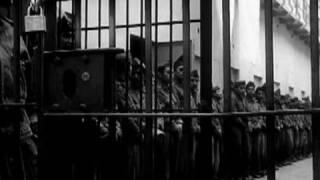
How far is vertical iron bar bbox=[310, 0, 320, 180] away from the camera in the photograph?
1581mm

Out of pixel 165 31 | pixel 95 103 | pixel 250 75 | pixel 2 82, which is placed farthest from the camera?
pixel 250 75

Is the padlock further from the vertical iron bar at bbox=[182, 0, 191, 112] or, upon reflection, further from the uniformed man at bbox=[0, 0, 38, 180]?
the vertical iron bar at bbox=[182, 0, 191, 112]

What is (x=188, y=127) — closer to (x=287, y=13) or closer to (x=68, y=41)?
(x=68, y=41)

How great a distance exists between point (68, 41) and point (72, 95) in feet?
2.97

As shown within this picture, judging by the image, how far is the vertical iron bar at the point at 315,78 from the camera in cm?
158

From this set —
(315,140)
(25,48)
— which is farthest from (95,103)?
(25,48)

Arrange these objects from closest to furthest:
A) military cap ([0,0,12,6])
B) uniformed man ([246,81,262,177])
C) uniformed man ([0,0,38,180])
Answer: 1. uniformed man ([0,0,38,180])
2. military cap ([0,0,12,6])
3. uniformed man ([246,81,262,177])

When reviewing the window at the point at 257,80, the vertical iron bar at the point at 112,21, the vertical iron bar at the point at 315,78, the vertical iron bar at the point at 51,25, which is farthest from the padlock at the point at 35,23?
the window at the point at 257,80

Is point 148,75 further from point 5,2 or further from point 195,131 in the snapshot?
Result: point 195,131

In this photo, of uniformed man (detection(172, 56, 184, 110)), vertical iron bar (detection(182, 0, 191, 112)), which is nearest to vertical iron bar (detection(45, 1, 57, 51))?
vertical iron bar (detection(182, 0, 191, 112))

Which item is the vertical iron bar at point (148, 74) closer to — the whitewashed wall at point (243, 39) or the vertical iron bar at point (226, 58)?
the vertical iron bar at point (226, 58)

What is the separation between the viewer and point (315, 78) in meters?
1.59

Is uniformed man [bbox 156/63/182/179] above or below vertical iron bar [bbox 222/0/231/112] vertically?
below

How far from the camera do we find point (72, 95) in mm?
1864
